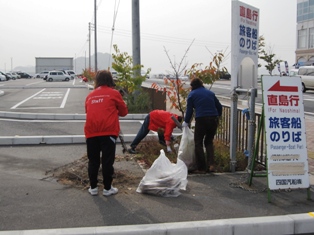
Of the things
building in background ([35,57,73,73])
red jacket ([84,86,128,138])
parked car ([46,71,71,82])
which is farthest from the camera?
building in background ([35,57,73,73])

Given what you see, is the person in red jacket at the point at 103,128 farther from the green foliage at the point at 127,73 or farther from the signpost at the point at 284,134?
the green foliage at the point at 127,73

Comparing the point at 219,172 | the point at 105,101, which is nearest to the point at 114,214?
the point at 105,101

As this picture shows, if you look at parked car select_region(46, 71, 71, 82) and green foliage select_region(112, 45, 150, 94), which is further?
parked car select_region(46, 71, 71, 82)

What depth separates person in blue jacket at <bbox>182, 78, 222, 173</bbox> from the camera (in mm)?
6285

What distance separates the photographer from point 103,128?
501 centimetres

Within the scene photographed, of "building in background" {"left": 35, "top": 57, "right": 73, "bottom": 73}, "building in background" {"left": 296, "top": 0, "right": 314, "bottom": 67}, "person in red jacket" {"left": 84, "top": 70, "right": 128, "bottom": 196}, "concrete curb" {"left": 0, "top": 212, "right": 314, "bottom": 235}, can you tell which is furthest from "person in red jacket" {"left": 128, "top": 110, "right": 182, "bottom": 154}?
"building in background" {"left": 35, "top": 57, "right": 73, "bottom": 73}

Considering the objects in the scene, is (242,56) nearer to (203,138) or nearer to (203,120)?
(203,120)

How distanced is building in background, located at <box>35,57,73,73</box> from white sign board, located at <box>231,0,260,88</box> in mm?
83417

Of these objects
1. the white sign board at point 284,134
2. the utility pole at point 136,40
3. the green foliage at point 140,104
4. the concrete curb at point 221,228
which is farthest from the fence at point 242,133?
the utility pole at point 136,40

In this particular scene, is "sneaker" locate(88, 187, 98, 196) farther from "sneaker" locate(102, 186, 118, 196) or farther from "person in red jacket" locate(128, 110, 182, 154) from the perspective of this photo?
"person in red jacket" locate(128, 110, 182, 154)

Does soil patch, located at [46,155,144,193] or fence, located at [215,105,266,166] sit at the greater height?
fence, located at [215,105,266,166]

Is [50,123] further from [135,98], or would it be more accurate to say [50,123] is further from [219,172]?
[219,172]

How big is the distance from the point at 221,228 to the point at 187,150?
95.9 inches

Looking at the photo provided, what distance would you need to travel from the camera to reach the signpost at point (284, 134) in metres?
5.19
